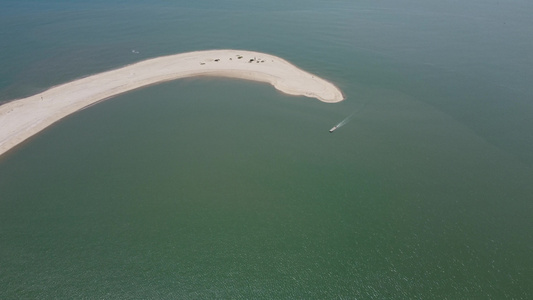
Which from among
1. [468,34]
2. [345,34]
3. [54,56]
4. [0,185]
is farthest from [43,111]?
[468,34]

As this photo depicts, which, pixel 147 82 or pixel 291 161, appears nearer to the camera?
pixel 291 161

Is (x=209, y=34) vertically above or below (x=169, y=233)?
above

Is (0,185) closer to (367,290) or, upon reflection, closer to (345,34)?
(367,290)

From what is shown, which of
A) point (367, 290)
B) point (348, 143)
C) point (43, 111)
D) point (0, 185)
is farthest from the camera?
point (43, 111)

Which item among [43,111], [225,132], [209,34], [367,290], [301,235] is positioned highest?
[209,34]

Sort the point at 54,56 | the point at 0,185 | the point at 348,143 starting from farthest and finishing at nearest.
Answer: the point at 54,56
the point at 348,143
the point at 0,185

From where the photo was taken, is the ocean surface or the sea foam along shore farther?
the sea foam along shore

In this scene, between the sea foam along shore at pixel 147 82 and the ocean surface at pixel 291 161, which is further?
the sea foam along shore at pixel 147 82

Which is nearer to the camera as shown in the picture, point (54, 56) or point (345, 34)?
point (54, 56)
